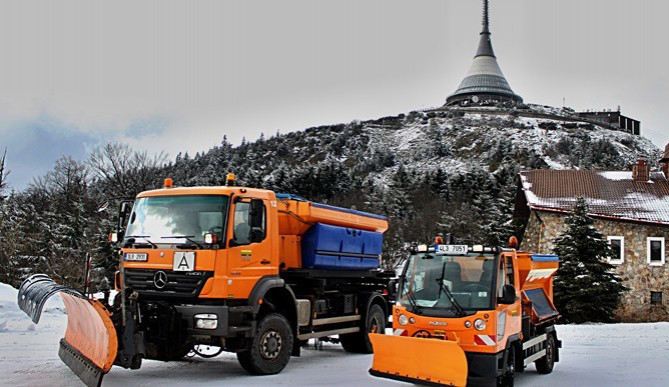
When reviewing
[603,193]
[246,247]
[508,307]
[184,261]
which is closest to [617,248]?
[603,193]

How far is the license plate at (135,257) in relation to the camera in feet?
34.6

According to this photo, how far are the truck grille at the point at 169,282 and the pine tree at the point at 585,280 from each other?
21596mm

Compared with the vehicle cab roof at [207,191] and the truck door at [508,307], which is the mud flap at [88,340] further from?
the truck door at [508,307]

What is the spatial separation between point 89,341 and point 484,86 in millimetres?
130217

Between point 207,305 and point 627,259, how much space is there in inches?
1148

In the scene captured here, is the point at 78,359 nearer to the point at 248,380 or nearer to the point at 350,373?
the point at 248,380

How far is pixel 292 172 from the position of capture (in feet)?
204

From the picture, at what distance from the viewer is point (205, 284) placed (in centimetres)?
1018

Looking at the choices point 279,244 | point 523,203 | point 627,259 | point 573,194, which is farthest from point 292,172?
point 279,244

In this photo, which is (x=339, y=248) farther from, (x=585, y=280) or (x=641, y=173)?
(x=641, y=173)

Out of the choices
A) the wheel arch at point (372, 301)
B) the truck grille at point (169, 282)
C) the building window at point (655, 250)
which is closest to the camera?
the truck grille at point (169, 282)

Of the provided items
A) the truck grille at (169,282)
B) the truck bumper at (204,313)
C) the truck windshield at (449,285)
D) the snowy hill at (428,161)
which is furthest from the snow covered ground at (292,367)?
the snowy hill at (428,161)

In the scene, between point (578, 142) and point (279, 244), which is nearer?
point (279, 244)

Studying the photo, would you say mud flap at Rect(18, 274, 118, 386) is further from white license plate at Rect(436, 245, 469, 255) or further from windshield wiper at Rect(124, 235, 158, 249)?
white license plate at Rect(436, 245, 469, 255)
